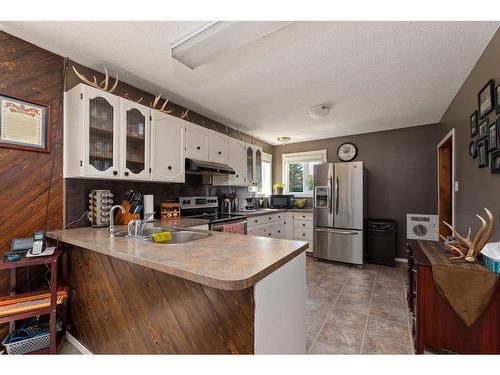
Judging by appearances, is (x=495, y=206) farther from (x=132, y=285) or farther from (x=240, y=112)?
(x=240, y=112)

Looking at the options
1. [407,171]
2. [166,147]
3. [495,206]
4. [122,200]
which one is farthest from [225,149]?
[407,171]

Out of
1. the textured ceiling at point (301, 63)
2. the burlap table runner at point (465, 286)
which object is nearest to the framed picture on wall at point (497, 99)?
the textured ceiling at point (301, 63)

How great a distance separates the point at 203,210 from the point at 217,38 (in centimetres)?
238

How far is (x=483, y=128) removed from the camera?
1.76m

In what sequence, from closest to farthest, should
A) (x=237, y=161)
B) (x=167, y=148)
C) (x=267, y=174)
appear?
1. (x=167, y=148)
2. (x=237, y=161)
3. (x=267, y=174)

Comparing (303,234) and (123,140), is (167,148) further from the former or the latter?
(303,234)

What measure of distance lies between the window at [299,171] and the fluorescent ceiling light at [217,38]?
3598mm

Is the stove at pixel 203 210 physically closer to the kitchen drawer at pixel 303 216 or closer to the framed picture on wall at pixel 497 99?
the kitchen drawer at pixel 303 216

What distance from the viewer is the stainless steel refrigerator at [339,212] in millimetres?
3619

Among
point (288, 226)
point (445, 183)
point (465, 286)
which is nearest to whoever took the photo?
point (465, 286)

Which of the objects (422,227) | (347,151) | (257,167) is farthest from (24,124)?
(422,227)

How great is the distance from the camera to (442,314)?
156 centimetres
